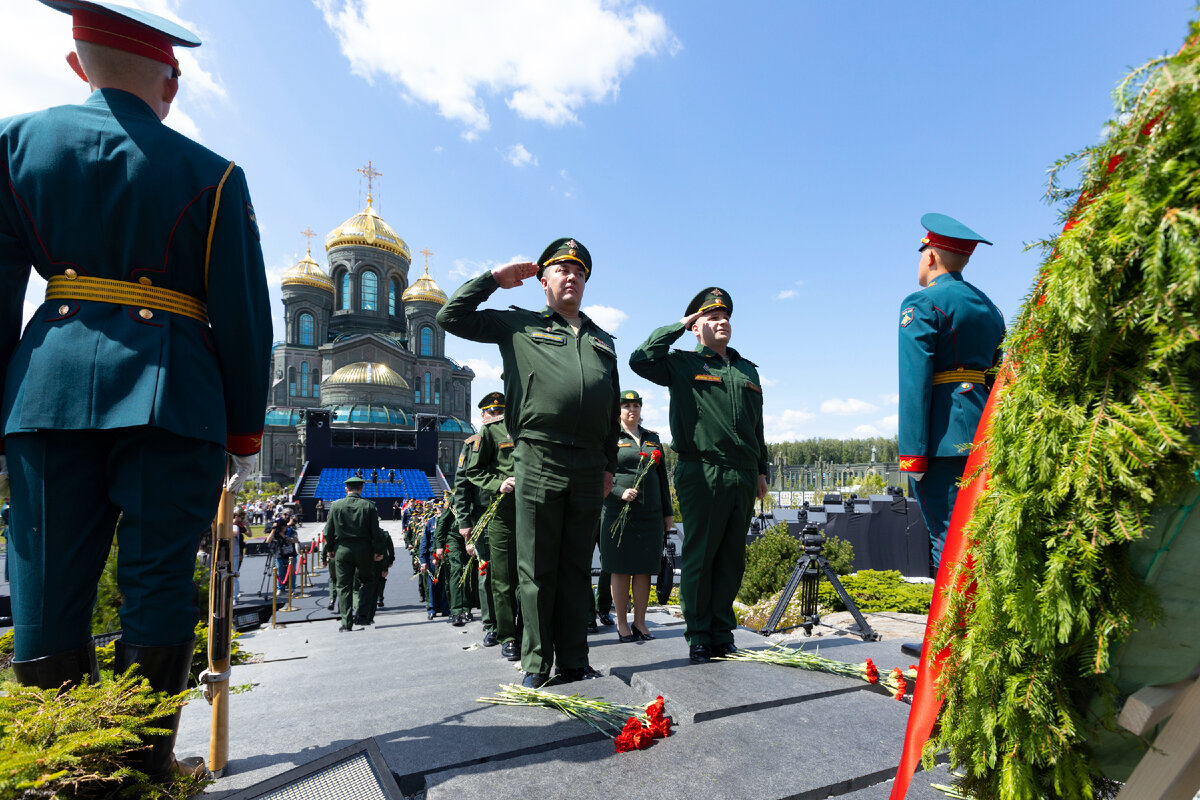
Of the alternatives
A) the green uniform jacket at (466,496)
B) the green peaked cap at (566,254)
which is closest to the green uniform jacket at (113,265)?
the green peaked cap at (566,254)

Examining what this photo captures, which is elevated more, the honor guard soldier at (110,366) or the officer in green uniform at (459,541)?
the honor guard soldier at (110,366)

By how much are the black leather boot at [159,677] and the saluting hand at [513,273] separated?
82.8 inches

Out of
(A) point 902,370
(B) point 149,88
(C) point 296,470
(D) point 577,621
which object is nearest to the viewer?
(B) point 149,88

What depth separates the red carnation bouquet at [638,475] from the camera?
4.91m

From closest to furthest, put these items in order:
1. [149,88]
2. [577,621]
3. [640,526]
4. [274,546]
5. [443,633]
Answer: [149,88] < [577,621] < [640,526] < [443,633] < [274,546]

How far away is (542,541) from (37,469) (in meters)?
1.98

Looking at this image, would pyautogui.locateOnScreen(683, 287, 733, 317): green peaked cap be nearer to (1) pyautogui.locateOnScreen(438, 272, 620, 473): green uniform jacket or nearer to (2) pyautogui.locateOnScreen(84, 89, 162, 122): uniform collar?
(1) pyautogui.locateOnScreen(438, 272, 620, 473): green uniform jacket

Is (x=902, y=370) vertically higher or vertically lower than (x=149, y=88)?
lower

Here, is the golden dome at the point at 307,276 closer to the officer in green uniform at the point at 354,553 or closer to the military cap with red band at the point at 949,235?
the officer in green uniform at the point at 354,553

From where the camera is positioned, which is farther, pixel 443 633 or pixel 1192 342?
Answer: pixel 443 633

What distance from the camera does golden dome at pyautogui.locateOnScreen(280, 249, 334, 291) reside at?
172 feet

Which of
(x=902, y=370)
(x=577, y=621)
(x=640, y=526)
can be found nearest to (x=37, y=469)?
(x=577, y=621)

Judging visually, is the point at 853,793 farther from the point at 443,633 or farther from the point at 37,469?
the point at 443,633

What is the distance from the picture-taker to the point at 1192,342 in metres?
0.87
